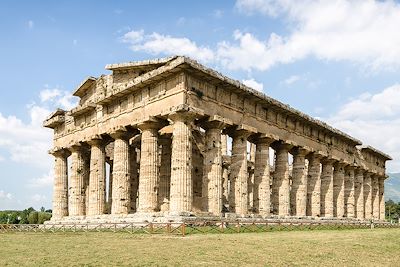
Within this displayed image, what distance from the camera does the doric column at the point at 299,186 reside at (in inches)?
1603

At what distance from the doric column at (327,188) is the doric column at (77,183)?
76.8 feet

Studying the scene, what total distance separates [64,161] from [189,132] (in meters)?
18.3

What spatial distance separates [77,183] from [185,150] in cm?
1461

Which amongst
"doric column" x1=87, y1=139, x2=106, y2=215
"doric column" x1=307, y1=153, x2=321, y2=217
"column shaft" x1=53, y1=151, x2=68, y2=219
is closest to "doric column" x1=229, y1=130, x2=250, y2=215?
"doric column" x1=87, y1=139, x2=106, y2=215

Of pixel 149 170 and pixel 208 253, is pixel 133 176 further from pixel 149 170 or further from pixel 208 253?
pixel 208 253

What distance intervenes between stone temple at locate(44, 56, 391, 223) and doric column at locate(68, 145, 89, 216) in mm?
88

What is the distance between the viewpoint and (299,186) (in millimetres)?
41031

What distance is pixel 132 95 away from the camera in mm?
33781

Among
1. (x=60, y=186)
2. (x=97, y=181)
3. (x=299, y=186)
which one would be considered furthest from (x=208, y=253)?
(x=60, y=186)

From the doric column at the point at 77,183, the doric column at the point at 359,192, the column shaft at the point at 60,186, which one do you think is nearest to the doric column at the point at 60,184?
the column shaft at the point at 60,186

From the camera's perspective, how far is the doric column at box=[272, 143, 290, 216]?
38.1 m

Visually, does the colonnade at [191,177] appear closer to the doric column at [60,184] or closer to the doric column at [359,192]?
the doric column at [60,184]

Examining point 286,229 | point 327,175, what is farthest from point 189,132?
point 327,175

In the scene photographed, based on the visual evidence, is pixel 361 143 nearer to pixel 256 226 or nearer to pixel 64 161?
pixel 256 226
